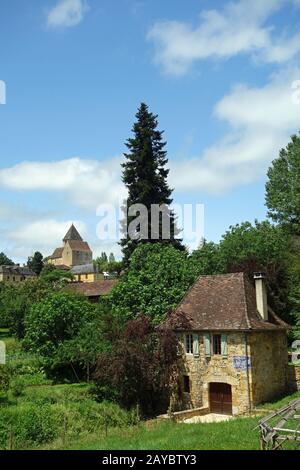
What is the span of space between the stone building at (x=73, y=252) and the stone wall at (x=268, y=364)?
339 ft

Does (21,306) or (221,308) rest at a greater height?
(21,306)

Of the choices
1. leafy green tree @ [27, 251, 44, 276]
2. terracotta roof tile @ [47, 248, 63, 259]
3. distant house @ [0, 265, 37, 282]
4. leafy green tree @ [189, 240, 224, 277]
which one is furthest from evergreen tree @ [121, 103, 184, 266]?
terracotta roof tile @ [47, 248, 63, 259]

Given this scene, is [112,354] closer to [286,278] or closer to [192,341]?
[192,341]

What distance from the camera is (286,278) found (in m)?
34.4

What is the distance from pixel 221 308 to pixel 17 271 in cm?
10295

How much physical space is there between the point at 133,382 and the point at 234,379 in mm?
5543

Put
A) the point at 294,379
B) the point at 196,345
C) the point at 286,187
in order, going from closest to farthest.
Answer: the point at 196,345, the point at 294,379, the point at 286,187

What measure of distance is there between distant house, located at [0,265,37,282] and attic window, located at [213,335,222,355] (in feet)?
327

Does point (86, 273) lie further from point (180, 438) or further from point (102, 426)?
point (180, 438)

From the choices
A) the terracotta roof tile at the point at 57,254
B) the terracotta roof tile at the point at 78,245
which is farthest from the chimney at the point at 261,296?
the terracotta roof tile at the point at 57,254

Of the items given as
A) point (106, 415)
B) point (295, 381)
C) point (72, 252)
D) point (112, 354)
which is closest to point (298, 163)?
point (295, 381)

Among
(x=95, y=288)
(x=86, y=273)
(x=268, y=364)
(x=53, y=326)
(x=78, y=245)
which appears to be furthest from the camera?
(x=78, y=245)

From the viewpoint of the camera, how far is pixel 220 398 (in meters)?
26.6

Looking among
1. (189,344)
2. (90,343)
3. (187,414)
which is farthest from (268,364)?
(90,343)
